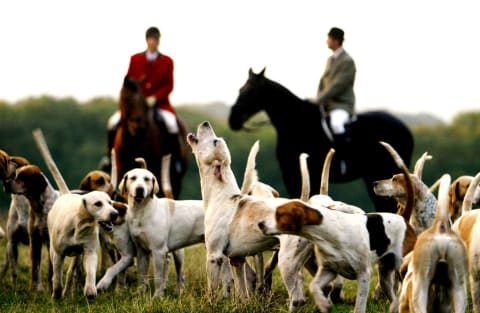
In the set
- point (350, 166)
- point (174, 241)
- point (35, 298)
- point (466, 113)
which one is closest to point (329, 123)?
point (350, 166)

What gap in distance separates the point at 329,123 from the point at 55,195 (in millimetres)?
4894

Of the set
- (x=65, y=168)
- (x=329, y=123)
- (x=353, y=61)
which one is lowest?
(x=65, y=168)

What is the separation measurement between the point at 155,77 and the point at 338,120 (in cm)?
263

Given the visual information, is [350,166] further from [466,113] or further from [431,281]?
[466,113]

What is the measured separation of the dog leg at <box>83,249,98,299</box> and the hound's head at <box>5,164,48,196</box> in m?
1.15

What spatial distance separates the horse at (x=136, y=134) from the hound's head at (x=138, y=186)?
156 inches

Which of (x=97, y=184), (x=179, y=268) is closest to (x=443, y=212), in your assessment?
(x=179, y=268)

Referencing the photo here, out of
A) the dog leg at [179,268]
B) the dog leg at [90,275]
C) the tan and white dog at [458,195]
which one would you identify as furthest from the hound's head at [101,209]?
the tan and white dog at [458,195]

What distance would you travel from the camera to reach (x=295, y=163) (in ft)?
43.0

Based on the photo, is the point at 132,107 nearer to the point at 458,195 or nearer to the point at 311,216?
the point at 458,195

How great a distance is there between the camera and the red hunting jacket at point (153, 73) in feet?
45.0

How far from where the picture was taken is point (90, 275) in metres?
8.24

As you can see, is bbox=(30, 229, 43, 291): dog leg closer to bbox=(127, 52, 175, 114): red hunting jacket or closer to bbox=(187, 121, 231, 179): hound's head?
bbox=(187, 121, 231, 179): hound's head

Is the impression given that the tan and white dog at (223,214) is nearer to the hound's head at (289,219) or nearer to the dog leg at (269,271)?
the dog leg at (269,271)
